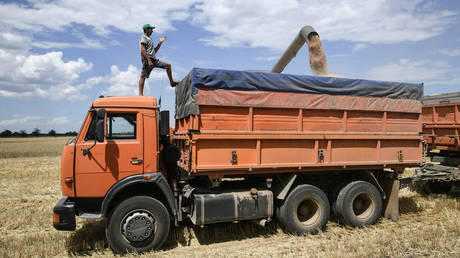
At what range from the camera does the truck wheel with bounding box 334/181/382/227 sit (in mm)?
7008

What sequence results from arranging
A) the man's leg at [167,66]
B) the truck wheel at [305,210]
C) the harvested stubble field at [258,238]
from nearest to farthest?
the harvested stubble field at [258,238] < the truck wheel at [305,210] < the man's leg at [167,66]

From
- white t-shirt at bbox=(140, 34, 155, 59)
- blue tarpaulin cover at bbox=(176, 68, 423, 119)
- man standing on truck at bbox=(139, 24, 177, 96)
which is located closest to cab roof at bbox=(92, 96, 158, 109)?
blue tarpaulin cover at bbox=(176, 68, 423, 119)

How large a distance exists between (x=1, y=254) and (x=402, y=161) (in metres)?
7.98

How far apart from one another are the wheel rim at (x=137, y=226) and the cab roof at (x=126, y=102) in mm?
1866

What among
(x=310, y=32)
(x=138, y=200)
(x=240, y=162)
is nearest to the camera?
(x=138, y=200)

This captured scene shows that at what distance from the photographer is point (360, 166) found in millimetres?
7172

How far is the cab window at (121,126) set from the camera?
19.0 feet

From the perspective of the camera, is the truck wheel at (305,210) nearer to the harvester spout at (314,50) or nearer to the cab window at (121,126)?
the cab window at (121,126)

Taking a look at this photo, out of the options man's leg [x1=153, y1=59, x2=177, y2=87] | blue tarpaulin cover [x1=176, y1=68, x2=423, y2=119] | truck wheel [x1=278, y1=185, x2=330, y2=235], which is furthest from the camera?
man's leg [x1=153, y1=59, x2=177, y2=87]

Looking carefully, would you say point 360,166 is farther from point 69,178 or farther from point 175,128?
point 69,178

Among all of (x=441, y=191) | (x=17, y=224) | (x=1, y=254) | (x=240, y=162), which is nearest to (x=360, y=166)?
(x=240, y=162)

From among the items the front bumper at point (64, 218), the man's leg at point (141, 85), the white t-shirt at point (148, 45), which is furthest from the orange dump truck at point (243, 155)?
the white t-shirt at point (148, 45)

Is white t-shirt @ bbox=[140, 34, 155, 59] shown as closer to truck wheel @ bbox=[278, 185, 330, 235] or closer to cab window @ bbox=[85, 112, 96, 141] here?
cab window @ bbox=[85, 112, 96, 141]

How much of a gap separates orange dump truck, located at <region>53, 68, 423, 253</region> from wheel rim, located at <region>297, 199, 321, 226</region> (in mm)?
21
